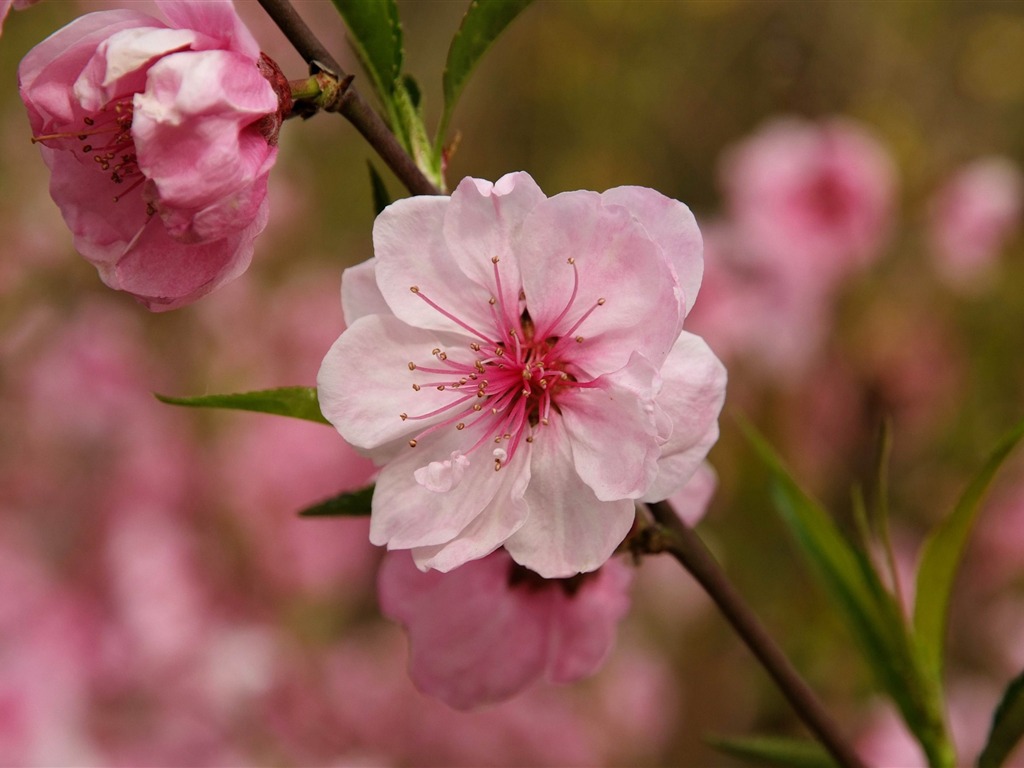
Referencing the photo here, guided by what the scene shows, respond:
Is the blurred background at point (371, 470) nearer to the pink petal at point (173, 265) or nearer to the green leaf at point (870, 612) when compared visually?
the green leaf at point (870, 612)

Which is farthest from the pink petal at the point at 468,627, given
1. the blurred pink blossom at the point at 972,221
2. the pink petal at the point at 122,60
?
the blurred pink blossom at the point at 972,221

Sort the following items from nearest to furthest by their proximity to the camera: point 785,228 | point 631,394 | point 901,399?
point 631,394 → point 901,399 → point 785,228

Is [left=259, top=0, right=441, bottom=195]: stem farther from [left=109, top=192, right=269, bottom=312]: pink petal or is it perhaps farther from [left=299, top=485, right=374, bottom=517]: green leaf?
[left=299, top=485, right=374, bottom=517]: green leaf

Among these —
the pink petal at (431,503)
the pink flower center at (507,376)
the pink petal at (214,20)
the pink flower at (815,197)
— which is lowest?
the pink flower at (815,197)

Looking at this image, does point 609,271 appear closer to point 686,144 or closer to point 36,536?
point 36,536

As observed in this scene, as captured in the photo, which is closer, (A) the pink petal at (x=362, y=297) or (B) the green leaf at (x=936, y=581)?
(A) the pink petal at (x=362, y=297)

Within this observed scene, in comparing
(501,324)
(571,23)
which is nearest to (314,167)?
(571,23)
